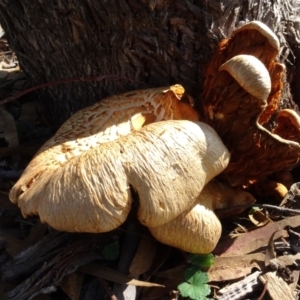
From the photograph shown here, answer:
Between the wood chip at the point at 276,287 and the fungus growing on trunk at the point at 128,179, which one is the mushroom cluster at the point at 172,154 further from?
the wood chip at the point at 276,287

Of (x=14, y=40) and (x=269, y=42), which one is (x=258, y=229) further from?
(x=14, y=40)

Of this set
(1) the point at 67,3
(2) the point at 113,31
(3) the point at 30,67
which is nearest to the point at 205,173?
(2) the point at 113,31

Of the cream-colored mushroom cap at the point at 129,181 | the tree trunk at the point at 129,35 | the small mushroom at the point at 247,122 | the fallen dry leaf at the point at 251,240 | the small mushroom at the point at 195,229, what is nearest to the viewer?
the cream-colored mushroom cap at the point at 129,181

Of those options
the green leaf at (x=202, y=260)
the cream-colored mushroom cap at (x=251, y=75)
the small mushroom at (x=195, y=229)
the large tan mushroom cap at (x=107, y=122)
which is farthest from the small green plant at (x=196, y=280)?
the cream-colored mushroom cap at (x=251, y=75)

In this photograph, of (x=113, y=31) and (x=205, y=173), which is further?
(x=113, y=31)

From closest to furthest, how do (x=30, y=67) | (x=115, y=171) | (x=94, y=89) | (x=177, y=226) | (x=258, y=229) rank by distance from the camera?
(x=115, y=171)
(x=177, y=226)
(x=258, y=229)
(x=94, y=89)
(x=30, y=67)

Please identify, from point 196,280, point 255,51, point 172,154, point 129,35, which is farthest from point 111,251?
point 255,51
